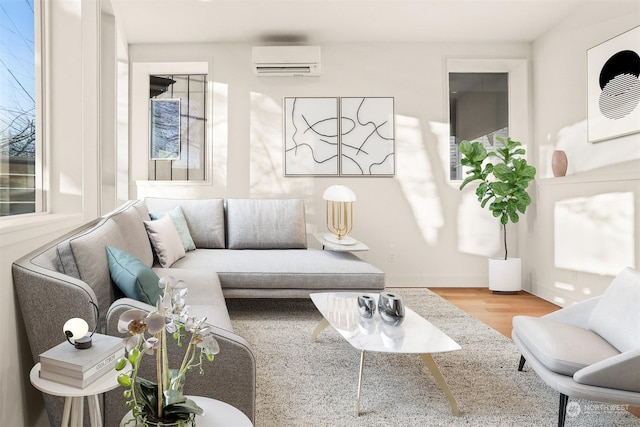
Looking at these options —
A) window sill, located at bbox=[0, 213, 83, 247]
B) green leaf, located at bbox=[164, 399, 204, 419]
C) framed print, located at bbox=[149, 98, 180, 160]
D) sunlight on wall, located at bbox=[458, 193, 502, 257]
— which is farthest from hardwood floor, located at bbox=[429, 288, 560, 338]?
framed print, located at bbox=[149, 98, 180, 160]

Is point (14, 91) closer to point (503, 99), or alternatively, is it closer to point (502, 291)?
point (502, 291)

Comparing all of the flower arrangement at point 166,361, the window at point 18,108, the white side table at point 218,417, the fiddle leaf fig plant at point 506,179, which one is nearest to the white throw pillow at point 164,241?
the window at point 18,108

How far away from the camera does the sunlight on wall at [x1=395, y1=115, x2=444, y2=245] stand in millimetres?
4520

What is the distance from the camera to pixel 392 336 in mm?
1896

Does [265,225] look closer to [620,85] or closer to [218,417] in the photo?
[218,417]

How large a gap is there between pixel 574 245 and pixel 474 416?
8.18 ft

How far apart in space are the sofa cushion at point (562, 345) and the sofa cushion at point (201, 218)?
270cm

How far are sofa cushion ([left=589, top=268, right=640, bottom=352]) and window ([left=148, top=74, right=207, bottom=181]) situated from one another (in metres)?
4.03

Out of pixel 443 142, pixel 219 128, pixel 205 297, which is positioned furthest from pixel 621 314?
pixel 219 128

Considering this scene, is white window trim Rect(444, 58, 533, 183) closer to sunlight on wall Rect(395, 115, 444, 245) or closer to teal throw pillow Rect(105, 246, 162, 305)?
sunlight on wall Rect(395, 115, 444, 245)

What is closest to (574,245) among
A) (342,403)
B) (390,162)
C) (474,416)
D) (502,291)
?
(502,291)

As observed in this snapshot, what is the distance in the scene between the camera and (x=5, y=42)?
5.87 feet

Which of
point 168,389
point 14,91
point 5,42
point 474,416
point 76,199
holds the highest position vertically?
point 5,42

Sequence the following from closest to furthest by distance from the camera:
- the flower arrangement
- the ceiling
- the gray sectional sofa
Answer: the flower arrangement
the gray sectional sofa
the ceiling
